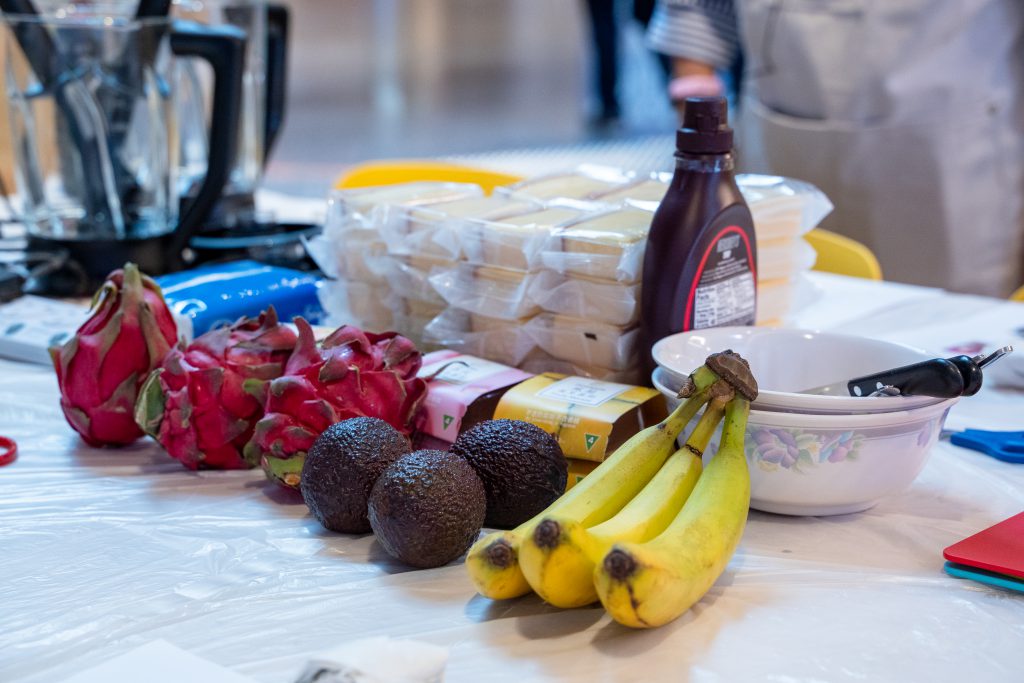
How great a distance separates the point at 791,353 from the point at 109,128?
35.9 inches

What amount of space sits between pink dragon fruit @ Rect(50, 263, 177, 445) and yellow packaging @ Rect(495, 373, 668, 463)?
30cm

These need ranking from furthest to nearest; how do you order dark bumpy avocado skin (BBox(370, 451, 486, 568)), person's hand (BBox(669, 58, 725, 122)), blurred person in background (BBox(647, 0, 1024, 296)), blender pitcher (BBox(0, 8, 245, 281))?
person's hand (BBox(669, 58, 725, 122)) < blurred person in background (BBox(647, 0, 1024, 296)) < blender pitcher (BBox(0, 8, 245, 281)) < dark bumpy avocado skin (BBox(370, 451, 486, 568))

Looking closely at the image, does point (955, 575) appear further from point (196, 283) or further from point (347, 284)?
point (196, 283)

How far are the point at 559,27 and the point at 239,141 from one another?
7.62 m

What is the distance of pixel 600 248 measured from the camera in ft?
2.97

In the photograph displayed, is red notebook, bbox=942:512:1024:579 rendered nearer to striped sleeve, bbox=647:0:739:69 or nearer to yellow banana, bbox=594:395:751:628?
yellow banana, bbox=594:395:751:628

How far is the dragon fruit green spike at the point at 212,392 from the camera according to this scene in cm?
80

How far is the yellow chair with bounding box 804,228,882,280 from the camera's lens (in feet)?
5.09

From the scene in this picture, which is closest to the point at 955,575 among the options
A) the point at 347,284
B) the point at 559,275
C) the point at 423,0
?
the point at 559,275

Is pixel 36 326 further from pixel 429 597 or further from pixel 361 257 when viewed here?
pixel 429 597

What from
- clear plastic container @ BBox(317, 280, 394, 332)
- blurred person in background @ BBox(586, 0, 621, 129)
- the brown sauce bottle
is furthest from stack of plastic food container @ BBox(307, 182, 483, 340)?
blurred person in background @ BBox(586, 0, 621, 129)

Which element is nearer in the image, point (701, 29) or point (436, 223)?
point (436, 223)

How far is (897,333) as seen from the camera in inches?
48.4

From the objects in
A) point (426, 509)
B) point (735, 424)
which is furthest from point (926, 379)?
point (426, 509)
